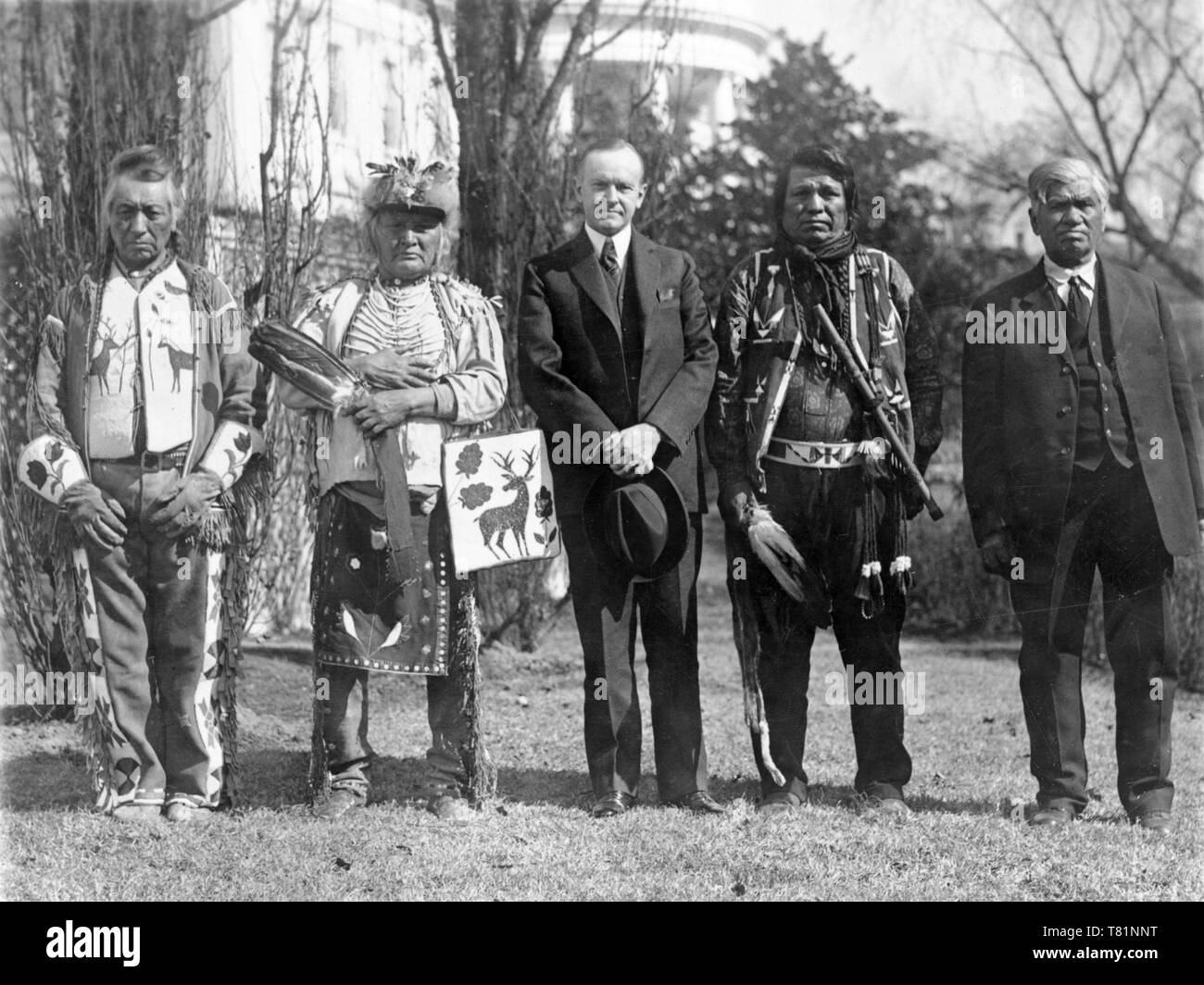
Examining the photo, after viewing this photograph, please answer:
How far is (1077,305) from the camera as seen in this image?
206 inches

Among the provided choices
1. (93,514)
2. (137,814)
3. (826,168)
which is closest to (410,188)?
(826,168)

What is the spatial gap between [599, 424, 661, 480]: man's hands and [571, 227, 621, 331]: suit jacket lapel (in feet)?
1.28

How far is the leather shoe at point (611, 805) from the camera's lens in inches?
213

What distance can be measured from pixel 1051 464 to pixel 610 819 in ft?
6.51

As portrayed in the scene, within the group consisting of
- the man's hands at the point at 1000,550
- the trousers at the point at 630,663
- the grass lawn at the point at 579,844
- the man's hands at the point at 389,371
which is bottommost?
the grass lawn at the point at 579,844

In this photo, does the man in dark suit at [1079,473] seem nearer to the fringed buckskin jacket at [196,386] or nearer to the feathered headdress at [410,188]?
the feathered headdress at [410,188]

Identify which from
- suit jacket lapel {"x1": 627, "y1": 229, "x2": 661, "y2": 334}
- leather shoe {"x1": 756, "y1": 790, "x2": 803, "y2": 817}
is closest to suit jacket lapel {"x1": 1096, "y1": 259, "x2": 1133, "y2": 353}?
suit jacket lapel {"x1": 627, "y1": 229, "x2": 661, "y2": 334}

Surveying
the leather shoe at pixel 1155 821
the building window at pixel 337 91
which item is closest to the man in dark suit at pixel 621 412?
the leather shoe at pixel 1155 821

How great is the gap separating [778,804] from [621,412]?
153cm

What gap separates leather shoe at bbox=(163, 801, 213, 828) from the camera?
5.31m

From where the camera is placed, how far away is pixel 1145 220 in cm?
1055

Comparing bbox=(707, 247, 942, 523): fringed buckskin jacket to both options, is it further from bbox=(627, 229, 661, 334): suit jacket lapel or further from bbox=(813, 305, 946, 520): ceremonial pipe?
bbox=(627, 229, 661, 334): suit jacket lapel

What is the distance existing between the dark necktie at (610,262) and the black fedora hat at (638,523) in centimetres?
68
